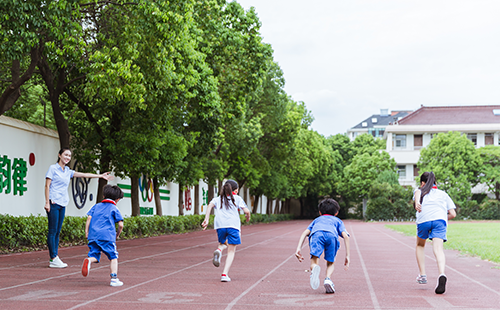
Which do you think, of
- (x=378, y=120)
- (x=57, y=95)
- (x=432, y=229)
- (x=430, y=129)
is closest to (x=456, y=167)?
(x=430, y=129)

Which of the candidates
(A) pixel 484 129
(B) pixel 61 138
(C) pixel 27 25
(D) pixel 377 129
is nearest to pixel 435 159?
(A) pixel 484 129

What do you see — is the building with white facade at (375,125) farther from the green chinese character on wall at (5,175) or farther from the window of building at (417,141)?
the green chinese character on wall at (5,175)

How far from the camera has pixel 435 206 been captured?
25.2 feet

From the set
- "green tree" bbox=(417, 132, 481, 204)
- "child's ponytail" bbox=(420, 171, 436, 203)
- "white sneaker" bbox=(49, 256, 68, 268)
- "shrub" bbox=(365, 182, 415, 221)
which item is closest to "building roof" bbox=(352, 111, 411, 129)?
"green tree" bbox=(417, 132, 481, 204)

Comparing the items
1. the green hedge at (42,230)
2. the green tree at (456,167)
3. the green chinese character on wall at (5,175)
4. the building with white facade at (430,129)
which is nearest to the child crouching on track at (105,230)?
the green hedge at (42,230)

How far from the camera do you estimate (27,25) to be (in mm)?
11359

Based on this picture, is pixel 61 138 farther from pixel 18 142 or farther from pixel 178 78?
pixel 178 78

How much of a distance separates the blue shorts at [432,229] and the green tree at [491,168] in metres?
47.5

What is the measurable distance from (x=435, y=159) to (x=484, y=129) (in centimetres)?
1394

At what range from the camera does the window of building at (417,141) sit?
2591 inches

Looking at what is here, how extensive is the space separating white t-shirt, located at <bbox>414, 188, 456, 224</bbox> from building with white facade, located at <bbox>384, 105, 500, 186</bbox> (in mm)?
58899

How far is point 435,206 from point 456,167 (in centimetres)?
4613

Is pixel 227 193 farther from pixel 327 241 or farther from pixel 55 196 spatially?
pixel 55 196

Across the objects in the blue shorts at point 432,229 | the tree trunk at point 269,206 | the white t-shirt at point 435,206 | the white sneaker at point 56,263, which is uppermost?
the white t-shirt at point 435,206
